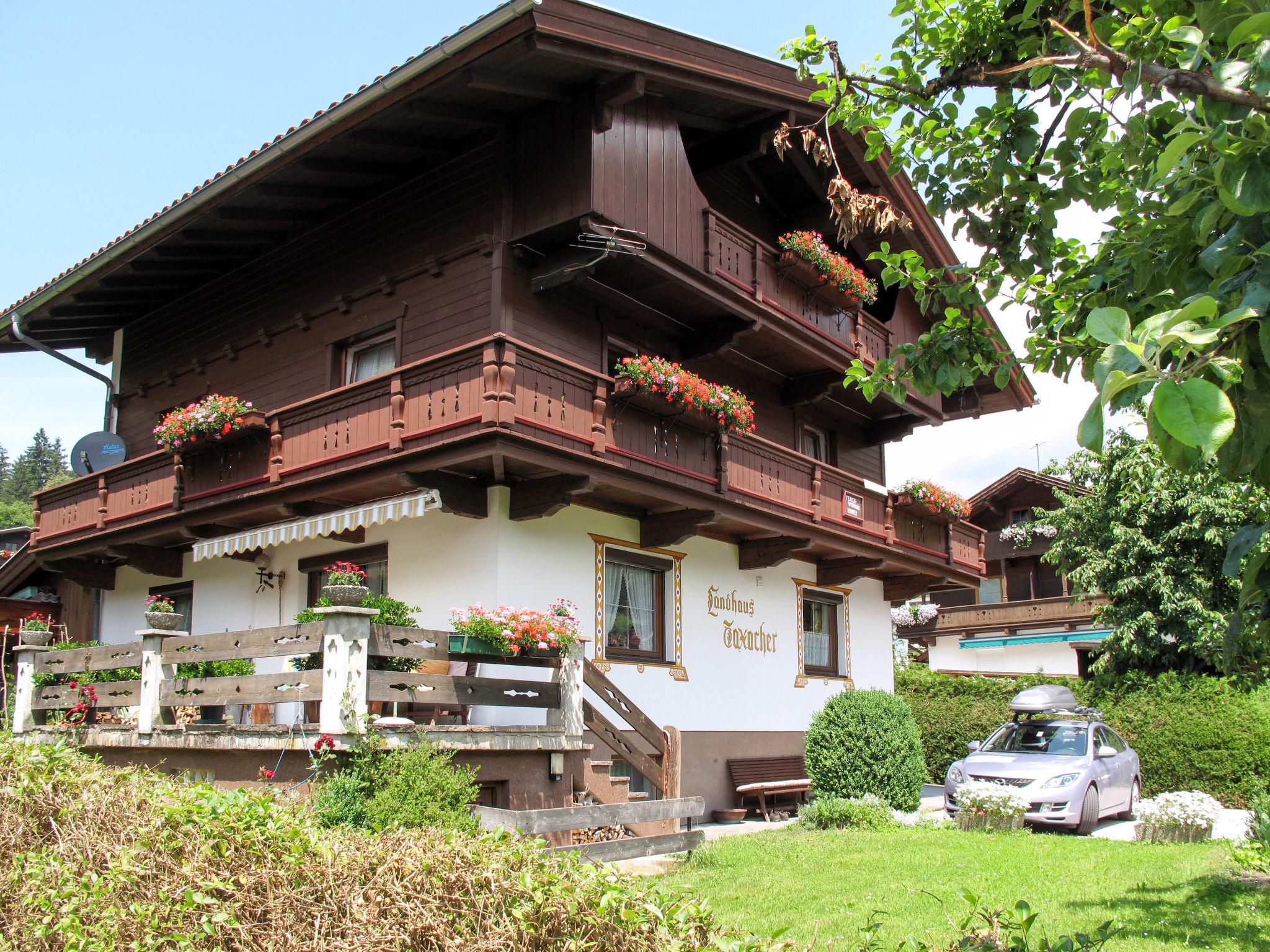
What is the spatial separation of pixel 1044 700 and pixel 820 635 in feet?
13.5

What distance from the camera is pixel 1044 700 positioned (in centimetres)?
1947

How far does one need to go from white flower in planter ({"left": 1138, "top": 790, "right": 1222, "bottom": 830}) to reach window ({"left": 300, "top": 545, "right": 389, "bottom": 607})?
1035 cm

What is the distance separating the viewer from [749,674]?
1742 cm

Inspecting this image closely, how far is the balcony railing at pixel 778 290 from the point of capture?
1577 centimetres

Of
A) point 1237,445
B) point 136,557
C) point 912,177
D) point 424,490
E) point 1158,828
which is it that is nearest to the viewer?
point 1237,445

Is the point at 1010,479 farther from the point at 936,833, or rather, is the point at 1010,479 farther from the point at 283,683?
the point at 283,683

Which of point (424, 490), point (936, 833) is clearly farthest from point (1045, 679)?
point (424, 490)

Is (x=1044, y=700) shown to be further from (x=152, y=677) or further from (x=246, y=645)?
(x=152, y=677)

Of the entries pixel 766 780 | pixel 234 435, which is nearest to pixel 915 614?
pixel 766 780

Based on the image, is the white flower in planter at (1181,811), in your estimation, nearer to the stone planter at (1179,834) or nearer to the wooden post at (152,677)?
the stone planter at (1179,834)

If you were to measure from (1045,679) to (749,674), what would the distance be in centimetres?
1193

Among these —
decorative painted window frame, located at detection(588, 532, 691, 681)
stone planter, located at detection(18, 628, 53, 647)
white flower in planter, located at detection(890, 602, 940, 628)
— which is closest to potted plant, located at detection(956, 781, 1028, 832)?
decorative painted window frame, located at detection(588, 532, 691, 681)

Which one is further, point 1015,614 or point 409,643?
point 1015,614

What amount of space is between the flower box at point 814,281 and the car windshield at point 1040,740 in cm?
756
